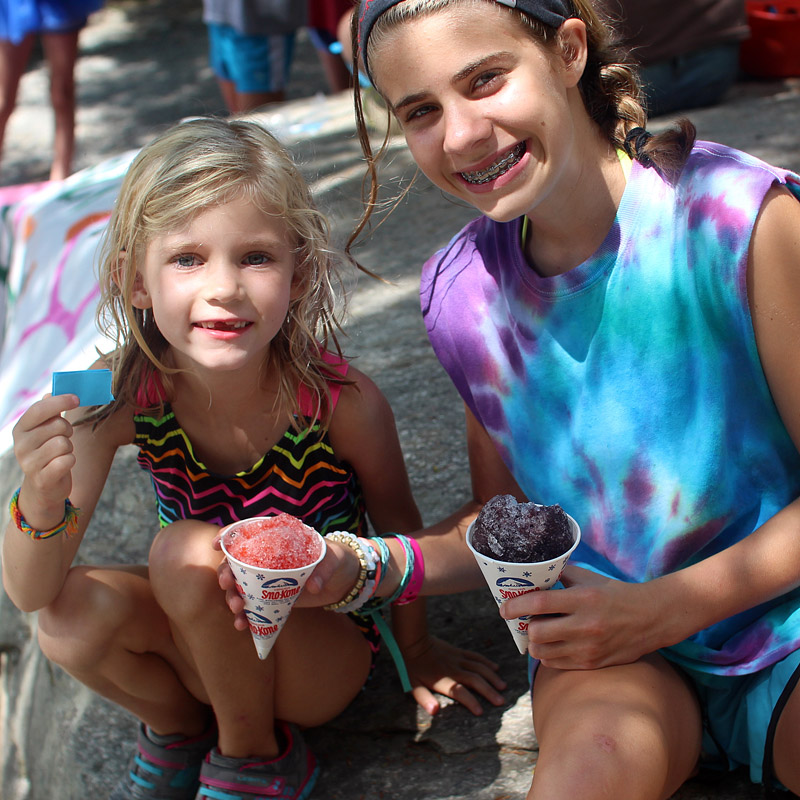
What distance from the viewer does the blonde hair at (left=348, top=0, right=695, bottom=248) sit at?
183cm

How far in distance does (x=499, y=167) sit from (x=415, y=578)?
2.73ft

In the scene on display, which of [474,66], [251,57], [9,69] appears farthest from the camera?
[9,69]

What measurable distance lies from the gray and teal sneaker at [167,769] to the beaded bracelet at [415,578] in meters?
0.63

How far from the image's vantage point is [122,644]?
2.06 meters

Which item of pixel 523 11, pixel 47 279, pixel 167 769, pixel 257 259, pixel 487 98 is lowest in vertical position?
pixel 47 279

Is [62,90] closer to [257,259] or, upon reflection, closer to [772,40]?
[772,40]

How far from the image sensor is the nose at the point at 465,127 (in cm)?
177

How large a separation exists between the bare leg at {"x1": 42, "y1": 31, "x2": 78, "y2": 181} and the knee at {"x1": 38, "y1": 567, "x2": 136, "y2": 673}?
440 cm

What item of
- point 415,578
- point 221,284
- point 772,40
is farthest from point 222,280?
point 772,40

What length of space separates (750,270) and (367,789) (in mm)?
1334

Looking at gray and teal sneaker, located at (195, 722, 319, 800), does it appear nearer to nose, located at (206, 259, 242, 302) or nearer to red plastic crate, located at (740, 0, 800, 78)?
nose, located at (206, 259, 242, 302)

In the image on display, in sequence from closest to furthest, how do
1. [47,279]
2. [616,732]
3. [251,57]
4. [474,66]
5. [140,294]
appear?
1. [616,732]
2. [474,66]
3. [140,294]
4. [47,279]
5. [251,57]

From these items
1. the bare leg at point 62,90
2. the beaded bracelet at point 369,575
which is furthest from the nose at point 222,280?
the bare leg at point 62,90

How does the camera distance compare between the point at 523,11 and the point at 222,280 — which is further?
the point at 222,280
